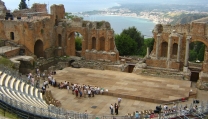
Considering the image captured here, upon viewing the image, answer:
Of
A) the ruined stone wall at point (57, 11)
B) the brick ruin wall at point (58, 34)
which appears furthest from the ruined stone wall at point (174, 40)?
the ruined stone wall at point (57, 11)

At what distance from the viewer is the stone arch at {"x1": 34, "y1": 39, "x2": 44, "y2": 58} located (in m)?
40.1

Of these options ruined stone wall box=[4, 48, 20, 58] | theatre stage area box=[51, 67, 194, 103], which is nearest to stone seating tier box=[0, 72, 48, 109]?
theatre stage area box=[51, 67, 194, 103]

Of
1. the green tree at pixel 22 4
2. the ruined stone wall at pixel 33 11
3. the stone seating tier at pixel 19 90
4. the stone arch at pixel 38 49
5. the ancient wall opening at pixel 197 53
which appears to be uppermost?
the green tree at pixel 22 4

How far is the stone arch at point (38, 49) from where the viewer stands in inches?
1578

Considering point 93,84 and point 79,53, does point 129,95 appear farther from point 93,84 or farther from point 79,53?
point 79,53

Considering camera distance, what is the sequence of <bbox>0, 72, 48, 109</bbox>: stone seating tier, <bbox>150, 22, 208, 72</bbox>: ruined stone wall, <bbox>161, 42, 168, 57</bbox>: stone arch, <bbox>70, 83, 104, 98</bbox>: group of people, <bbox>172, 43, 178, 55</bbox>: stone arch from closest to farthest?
<bbox>0, 72, 48, 109</bbox>: stone seating tier
<bbox>70, 83, 104, 98</bbox>: group of people
<bbox>150, 22, 208, 72</bbox>: ruined stone wall
<bbox>172, 43, 178, 55</bbox>: stone arch
<bbox>161, 42, 168, 57</bbox>: stone arch

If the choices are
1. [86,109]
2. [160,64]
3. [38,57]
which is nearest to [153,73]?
[160,64]

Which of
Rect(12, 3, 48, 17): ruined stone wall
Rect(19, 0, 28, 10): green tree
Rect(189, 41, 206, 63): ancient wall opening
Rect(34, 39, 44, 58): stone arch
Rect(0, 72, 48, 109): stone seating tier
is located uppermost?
Rect(19, 0, 28, 10): green tree

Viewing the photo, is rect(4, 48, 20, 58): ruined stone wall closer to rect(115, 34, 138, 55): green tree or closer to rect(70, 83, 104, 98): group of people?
rect(70, 83, 104, 98): group of people

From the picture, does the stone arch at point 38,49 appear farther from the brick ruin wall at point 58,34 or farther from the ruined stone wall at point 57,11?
the ruined stone wall at point 57,11

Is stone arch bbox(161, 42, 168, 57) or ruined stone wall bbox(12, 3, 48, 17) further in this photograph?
ruined stone wall bbox(12, 3, 48, 17)

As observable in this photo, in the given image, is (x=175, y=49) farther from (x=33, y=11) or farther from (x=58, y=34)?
(x=33, y=11)

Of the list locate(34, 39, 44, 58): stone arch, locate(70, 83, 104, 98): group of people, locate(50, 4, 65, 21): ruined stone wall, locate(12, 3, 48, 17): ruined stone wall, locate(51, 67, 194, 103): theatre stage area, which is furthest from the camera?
locate(12, 3, 48, 17): ruined stone wall

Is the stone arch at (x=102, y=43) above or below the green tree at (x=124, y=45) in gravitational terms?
above
